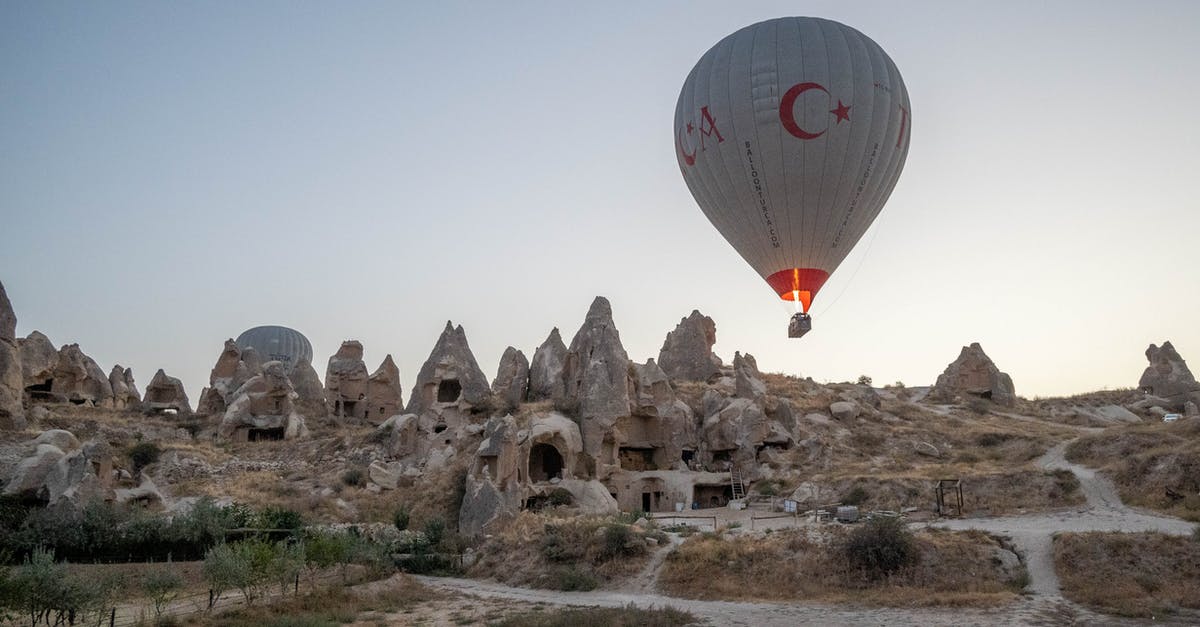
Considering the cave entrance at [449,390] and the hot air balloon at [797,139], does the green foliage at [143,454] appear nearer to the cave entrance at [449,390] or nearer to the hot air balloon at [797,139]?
the cave entrance at [449,390]

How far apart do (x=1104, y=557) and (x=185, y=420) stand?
38.0 meters

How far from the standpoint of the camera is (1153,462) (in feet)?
72.2

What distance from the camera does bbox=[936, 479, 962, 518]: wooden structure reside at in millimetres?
21355

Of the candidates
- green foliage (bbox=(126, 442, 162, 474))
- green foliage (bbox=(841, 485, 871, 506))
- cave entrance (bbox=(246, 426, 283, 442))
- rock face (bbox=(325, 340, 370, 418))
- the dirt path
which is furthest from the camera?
rock face (bbox=(325, 340, 370, 418))

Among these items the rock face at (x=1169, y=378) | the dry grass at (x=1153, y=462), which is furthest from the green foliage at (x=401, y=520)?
the rock face at (x=1169, y=378)

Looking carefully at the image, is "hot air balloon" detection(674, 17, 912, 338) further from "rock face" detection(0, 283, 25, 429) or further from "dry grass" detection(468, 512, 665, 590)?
"rock face" detection(0, 283, 25, 429)

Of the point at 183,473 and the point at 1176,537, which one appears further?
the point at 183,473

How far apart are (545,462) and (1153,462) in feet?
61.4

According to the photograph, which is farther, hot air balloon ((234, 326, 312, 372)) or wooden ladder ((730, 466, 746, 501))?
hot air balloon ((234, 326, 312, 372))

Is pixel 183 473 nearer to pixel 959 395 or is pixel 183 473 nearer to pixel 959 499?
pixel 959 499

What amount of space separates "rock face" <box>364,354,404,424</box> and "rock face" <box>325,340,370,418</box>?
14.4 inches

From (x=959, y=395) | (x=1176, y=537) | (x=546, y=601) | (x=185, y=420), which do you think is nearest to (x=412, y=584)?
(x=546, y=601)

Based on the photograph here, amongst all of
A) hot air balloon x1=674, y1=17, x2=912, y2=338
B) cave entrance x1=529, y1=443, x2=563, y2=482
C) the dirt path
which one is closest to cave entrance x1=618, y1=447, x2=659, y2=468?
cave entrance x1=529, y1=443, x2=563, y2=482

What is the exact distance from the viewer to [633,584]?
55.5 ft
